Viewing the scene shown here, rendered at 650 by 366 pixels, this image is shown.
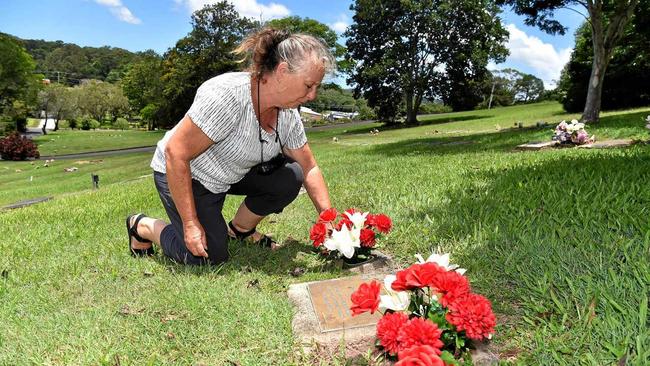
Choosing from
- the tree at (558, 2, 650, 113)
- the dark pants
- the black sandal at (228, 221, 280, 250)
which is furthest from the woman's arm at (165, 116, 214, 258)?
the tree at (558, 2, 650, 113)

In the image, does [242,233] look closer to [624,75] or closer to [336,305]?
[336,305]

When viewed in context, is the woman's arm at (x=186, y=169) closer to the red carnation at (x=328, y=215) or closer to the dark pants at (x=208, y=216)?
the dark pants at (x=208, y=216)

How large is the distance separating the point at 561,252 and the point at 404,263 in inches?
41.8

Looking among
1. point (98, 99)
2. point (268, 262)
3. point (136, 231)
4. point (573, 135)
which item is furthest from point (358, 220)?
point (98, 99)

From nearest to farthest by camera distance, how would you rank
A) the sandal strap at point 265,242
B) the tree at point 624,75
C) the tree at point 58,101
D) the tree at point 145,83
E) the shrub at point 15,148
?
the sandal strap at point 265,242 → the tree at point 624,75 → the shrub at point 15,148 → the tree at point 58,101 → the tree at point 145,83

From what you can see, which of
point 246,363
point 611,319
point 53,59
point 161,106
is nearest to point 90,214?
point 246,363

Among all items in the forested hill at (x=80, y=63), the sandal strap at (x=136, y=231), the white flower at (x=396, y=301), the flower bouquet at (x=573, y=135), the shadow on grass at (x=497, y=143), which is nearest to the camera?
the white flower at (x=396, y=301)

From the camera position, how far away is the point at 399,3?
35.0m

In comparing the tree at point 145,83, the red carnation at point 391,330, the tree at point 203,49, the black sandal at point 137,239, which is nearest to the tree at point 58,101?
the tree at point 145,83

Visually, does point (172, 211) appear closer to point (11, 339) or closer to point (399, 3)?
point (11, 339)

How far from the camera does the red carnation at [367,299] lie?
Answer: 1.94m

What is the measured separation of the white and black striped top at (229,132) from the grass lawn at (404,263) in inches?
29.6

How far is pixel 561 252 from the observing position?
285 centimetres

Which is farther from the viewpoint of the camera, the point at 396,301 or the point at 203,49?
the point at 203,49
